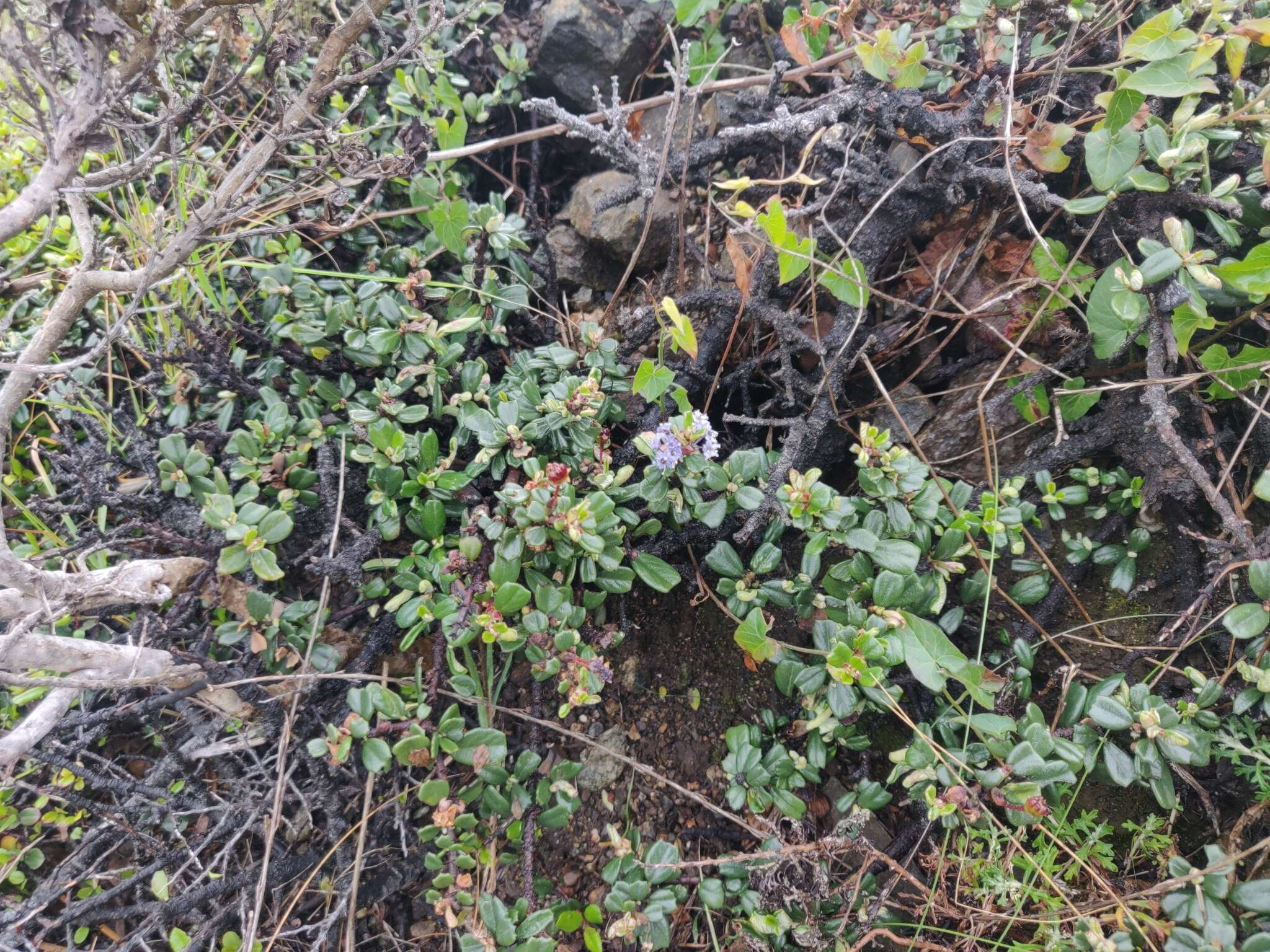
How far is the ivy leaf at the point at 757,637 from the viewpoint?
148 cm

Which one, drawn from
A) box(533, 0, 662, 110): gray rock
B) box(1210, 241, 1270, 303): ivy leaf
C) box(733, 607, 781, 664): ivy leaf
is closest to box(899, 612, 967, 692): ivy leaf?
box(733, 607, 781, 664): ivy leaf

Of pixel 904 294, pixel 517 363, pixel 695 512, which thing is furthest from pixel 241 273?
pixel 904 294

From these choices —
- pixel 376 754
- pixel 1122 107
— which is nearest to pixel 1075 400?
pixel 1122 107

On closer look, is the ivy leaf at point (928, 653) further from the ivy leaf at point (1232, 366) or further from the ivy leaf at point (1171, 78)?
the ivy leaf at point (1171, 78)

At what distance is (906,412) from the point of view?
1837 millimetres

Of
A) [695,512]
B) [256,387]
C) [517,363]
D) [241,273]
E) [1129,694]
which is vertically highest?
[241,273]

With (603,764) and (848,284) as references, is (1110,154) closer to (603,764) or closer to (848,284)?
(848,284)

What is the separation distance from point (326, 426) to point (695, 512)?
1.01m

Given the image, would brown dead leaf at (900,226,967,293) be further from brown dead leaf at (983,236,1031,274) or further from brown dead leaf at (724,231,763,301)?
brown dead leaf at (724,231,763,301)

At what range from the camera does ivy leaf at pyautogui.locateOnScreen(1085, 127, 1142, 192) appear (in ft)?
4.82

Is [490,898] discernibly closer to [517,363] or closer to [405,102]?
[517,363]

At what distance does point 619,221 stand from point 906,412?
102 cm

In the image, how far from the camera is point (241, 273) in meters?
2.06

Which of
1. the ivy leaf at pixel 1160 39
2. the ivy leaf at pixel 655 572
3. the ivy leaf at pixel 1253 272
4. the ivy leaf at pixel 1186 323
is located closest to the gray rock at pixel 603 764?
the ivy leaf at pixel 655 572
